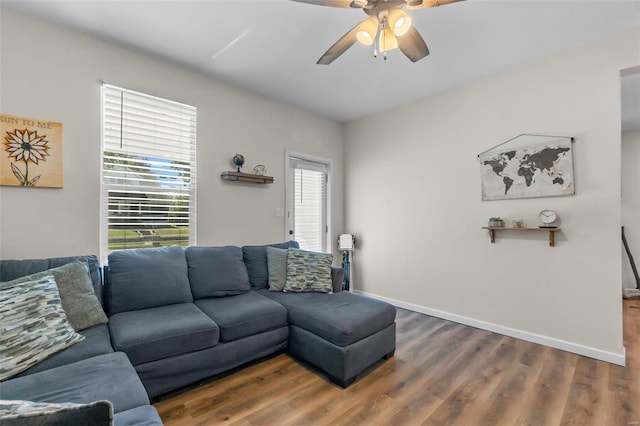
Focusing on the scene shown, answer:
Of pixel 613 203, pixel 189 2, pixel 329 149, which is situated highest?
pixel 189 2

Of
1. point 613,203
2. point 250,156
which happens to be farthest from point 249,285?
point 613,203

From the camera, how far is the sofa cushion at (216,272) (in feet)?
8.49

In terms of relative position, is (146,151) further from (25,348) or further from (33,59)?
(25,348)

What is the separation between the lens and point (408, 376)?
2191mm

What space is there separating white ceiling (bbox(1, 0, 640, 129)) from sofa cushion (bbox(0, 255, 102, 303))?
1902 mm

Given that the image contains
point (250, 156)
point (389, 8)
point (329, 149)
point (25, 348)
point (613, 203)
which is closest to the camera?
point (25, 348)

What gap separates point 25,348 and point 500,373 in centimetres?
311

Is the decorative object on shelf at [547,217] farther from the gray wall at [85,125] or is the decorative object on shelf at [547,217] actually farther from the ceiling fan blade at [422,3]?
the gray wall at [85,125]

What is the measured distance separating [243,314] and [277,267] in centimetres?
80

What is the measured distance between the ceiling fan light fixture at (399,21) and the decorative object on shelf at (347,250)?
9.92ft

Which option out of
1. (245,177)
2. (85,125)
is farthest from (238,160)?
(85,125)

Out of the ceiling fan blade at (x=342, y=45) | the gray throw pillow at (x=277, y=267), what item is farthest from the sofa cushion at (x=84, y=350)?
the ceiling fan blade at (x=342, y=45)

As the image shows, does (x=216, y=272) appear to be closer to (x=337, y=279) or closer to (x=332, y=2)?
(x=337, y=279)

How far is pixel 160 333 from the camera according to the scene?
186 centimetres
